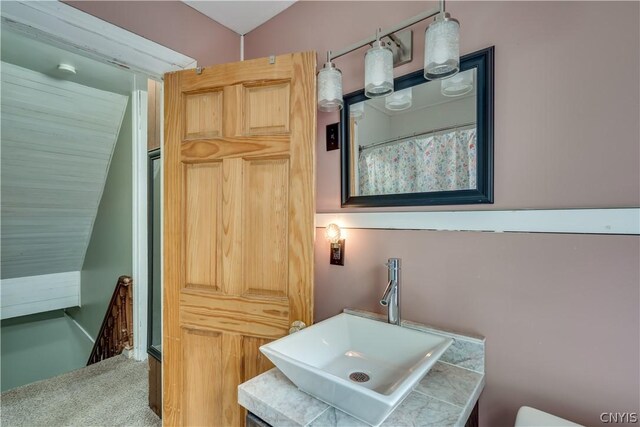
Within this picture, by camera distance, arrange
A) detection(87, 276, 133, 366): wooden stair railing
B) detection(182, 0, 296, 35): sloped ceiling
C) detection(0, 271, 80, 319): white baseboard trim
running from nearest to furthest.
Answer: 1. detection(182, 0, 296, 35): sloped ceiling
2. detection(87, 276, 133, 366): wooden stair railing
3. detection(0, 271, 80, 319): white baseboard trim

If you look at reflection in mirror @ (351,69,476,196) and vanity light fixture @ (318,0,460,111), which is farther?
reflection in mirror @ (351,69,476,196)

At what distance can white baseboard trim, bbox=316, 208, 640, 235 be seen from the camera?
0.81m

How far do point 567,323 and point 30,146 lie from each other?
3614 millimetres

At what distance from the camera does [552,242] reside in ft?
2.97

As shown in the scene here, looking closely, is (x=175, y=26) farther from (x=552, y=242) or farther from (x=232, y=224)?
(x=552, y=242)

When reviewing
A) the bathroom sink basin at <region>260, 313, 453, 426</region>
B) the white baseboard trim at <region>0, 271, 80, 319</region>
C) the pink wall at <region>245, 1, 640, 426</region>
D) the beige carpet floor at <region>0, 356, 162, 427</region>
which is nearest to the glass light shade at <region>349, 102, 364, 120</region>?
the pink wall at <region>245, 1, 640, 426</region>

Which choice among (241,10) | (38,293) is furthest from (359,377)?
(38,293)

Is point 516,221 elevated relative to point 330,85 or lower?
lower

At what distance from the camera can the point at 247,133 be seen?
1.36 metres

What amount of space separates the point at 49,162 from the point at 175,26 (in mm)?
2022

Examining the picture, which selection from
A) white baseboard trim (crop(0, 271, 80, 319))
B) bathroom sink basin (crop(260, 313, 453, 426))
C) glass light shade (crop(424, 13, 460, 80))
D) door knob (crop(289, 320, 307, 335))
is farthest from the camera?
white baseboard trim (crop(0, 271, 80, 319))

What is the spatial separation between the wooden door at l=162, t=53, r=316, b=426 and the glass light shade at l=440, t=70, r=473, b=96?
52 cm

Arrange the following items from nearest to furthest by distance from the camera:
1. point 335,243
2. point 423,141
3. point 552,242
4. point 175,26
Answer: point 552,242 < point 423,141 < point 335,243 < point 175,26

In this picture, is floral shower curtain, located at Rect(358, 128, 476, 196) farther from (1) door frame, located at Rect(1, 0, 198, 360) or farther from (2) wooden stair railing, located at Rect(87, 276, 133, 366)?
(2) wooden stair railing, located at Rect(87, 276, 133, 366)
